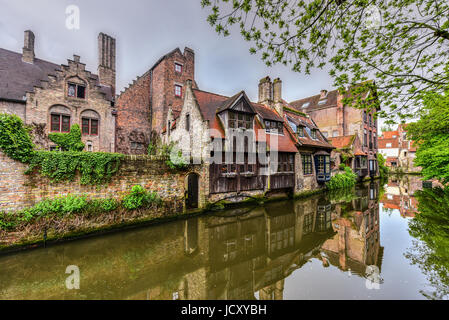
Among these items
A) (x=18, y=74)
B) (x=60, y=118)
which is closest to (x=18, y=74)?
(x=18, y=74)

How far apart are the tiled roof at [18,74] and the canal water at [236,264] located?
13.9 meters

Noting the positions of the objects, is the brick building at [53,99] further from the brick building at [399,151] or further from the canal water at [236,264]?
the brick building at [399,151]

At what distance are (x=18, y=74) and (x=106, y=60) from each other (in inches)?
277

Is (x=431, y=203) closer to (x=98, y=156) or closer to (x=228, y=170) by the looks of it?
(x=228, y=170)

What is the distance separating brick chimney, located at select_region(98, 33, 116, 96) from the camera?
1869 centimetres

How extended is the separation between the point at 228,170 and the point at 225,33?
27.6 ft

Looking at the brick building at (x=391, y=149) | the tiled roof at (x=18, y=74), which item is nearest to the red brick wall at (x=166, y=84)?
the tiled roof at (x=18, y=74)

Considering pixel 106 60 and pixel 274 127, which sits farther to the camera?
pixel 106 60

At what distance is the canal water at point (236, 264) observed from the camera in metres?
4.32

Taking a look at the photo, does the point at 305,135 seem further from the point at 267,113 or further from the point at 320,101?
the point at 320,101

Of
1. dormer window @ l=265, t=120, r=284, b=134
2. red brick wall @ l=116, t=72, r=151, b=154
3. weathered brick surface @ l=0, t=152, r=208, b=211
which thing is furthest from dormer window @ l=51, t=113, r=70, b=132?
dormer window @ l=265, t=120, r=284, b=134

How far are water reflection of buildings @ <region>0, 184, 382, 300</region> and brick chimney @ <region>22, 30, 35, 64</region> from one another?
19067 mm

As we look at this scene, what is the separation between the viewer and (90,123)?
15047mm
